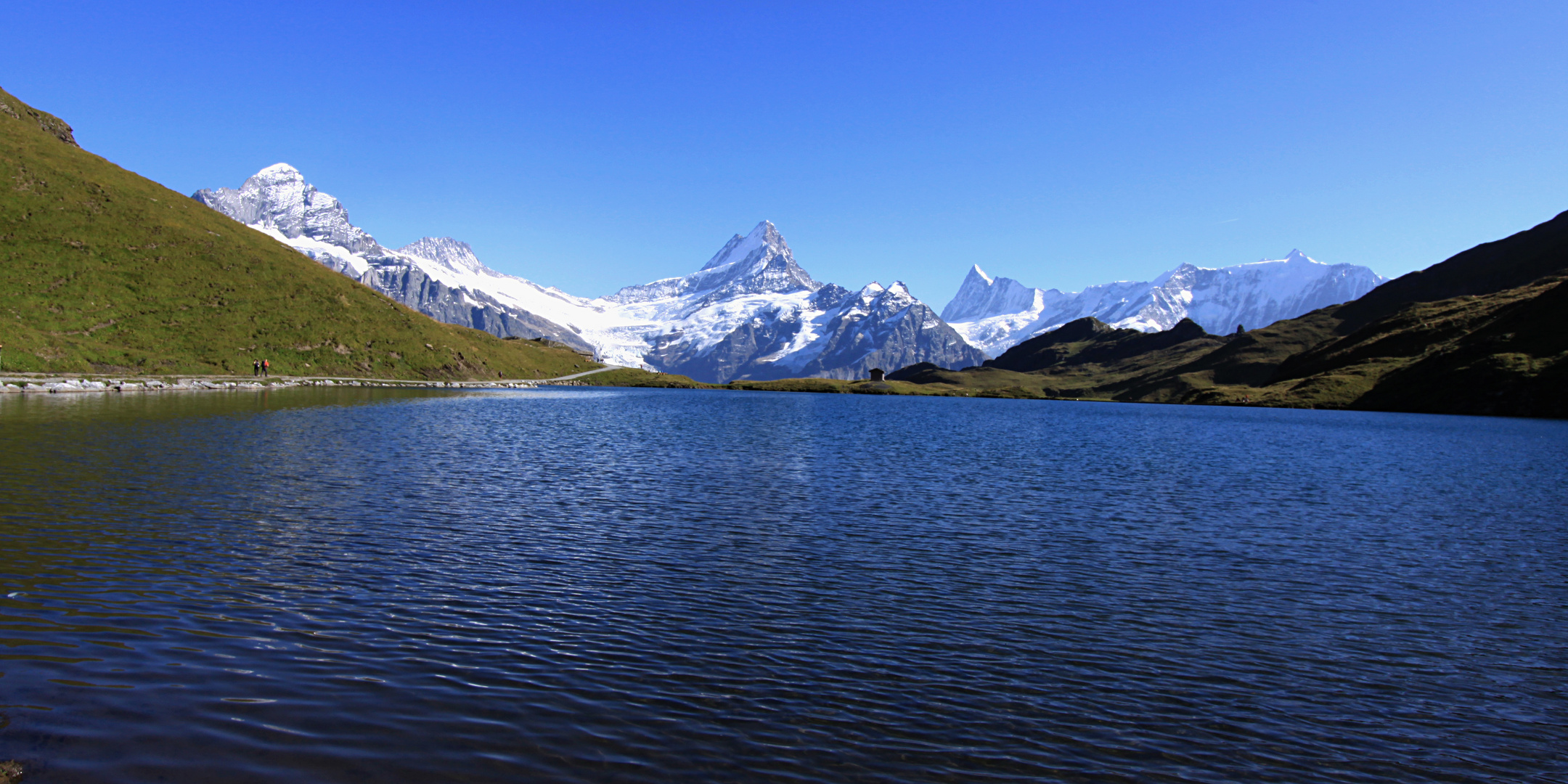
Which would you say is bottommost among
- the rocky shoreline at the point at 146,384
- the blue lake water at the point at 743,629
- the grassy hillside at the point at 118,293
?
the blue lake water at the point at 743,629

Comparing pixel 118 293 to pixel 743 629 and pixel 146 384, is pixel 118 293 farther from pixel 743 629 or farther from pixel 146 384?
pixel 743 629

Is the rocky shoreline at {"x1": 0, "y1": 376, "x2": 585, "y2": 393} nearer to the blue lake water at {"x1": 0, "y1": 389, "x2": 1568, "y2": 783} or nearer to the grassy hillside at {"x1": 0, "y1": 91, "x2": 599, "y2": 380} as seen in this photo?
the grassy hillside at {"x1": 0, "y1": 91, "x2": 599, "y2": 380}

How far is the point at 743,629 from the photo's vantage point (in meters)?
20.6

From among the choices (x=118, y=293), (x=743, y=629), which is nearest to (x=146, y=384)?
(x=118, y=293)

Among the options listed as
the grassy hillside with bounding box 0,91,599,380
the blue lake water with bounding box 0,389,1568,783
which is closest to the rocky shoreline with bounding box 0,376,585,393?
the grassy hillside with bounding box 0,91,599,380

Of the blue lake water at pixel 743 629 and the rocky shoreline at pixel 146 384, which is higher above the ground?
the rocky shoreline at pixel 146 384

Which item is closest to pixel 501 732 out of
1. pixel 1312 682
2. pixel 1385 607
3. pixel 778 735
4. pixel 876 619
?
pixel 778 735

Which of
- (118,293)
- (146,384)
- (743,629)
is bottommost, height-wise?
(743,629)

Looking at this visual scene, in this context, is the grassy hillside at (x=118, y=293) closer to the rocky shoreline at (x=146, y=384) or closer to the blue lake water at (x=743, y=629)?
the rocky shoreline at (x=146, y=384)

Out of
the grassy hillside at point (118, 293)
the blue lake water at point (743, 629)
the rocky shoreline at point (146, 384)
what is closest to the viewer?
the blue lake water at point (743, 629)

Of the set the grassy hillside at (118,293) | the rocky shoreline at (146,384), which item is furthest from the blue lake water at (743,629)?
the grassy hillside at (118,293)

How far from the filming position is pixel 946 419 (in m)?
150

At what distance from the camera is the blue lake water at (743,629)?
13.8 m

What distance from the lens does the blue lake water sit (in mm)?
13812
